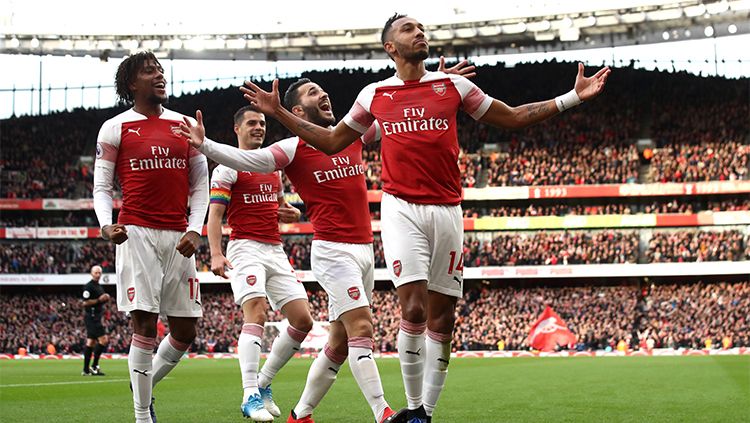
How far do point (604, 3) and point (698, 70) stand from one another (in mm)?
11171

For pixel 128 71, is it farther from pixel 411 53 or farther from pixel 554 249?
pixel 554 249

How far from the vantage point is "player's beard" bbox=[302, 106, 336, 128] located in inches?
321

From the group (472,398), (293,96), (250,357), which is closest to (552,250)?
(472,398)

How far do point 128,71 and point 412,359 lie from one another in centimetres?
334

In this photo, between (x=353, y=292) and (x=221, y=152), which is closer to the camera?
(x=221, y=152)

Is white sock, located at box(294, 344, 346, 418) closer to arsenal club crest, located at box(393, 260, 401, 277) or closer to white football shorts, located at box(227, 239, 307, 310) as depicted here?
arsenal club crest, located at box(393, 260, 401, 277)

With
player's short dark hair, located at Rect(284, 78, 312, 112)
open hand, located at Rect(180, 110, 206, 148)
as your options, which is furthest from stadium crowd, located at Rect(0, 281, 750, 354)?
open hand, located at Rect(180, 110, 206, 148)

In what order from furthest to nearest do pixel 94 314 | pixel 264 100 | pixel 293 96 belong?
pixel 94 314 → pixel 293 96 → pixel 264 100

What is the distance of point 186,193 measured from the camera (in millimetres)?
7891

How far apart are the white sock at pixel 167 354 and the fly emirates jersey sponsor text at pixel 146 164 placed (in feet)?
3.73

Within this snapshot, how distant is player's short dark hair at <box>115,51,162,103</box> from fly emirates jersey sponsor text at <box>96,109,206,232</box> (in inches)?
10.1

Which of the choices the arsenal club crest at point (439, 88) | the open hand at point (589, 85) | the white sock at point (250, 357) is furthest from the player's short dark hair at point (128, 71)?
the open hand at point (589, 85)

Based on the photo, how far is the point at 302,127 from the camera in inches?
281

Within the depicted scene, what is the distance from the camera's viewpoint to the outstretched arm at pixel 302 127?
6.92 metres
